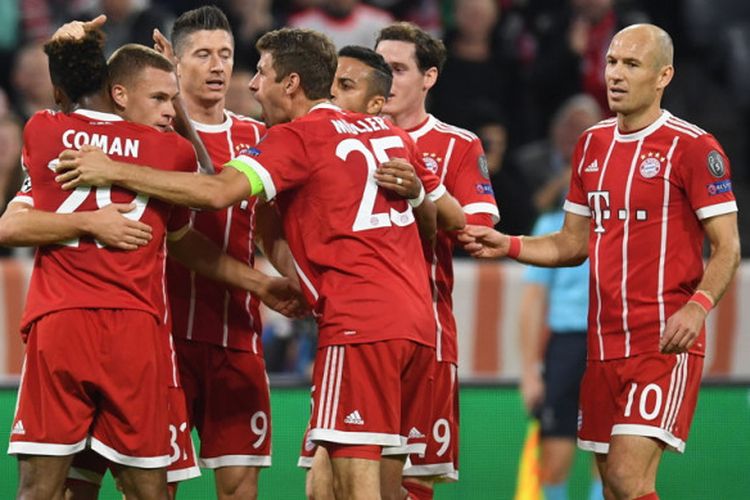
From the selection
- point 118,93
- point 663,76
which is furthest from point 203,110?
point 663,76

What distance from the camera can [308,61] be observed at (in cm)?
628

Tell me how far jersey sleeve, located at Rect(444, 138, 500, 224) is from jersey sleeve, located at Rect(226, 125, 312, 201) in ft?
4.15

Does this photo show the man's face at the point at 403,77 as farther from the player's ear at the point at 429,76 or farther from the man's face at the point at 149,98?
the man's face at the point at 149,98

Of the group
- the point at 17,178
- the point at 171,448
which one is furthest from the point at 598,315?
the point at 17,178

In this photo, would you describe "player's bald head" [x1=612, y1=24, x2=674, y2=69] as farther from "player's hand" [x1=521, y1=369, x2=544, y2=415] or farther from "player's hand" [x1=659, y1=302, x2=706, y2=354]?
"player's hand" [x1=521, y1=369, x2=544, y2=415]

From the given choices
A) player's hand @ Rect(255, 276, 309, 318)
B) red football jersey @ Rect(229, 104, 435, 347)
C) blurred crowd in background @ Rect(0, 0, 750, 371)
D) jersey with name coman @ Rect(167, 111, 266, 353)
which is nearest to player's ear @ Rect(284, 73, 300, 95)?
red football jersey @ Rect(229, 104, 435, 347)

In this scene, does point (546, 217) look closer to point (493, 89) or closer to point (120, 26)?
point (493, 89)

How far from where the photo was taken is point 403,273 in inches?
240

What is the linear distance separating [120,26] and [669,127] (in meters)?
6.31

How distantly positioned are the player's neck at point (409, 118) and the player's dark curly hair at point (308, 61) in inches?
37.3

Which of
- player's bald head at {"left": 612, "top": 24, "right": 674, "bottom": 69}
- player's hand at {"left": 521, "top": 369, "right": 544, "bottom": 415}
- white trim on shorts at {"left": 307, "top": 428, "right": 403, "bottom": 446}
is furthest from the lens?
player's hand at {"left": 521, "top": 369, "right": 544, "bottom": 415}

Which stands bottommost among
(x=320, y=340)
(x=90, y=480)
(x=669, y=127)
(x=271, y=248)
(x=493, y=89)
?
(x=90, y=480)

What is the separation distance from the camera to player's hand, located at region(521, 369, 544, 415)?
9.22 metres

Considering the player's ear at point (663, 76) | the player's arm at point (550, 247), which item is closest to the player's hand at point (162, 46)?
the player's arm at point (550, 247)
